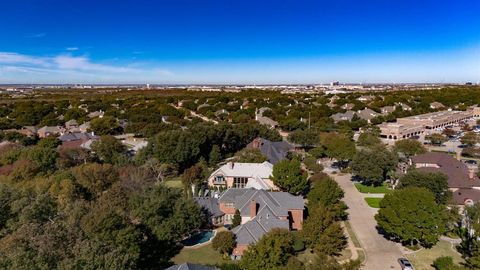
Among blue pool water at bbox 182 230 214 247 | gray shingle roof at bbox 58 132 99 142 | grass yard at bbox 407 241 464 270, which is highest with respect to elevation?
gray shingle roof at bbox 58 132 99 142

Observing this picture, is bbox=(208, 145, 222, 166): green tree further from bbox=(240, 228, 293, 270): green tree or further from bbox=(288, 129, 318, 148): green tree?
bbox=(240, 228, 293, 270): green tree

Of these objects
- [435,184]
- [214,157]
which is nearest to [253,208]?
[435,184]

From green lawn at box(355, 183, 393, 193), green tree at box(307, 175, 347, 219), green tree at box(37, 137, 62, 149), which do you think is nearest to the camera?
green tree at box(307, 175, 347, 219)

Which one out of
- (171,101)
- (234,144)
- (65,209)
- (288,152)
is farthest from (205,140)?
(171,101)

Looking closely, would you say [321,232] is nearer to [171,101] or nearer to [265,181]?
[265,181]

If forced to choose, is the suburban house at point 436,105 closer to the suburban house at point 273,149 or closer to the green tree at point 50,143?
the suburban house at point 273,149

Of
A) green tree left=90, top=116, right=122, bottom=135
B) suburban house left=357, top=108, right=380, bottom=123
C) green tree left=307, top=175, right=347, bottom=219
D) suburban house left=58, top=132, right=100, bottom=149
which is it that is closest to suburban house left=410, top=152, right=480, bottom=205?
green tree left=307, top=175, right=347, bottom=219

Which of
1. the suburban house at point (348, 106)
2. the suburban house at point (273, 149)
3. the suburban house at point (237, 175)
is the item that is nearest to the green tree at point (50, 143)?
the suburban house at point (237, 175)
